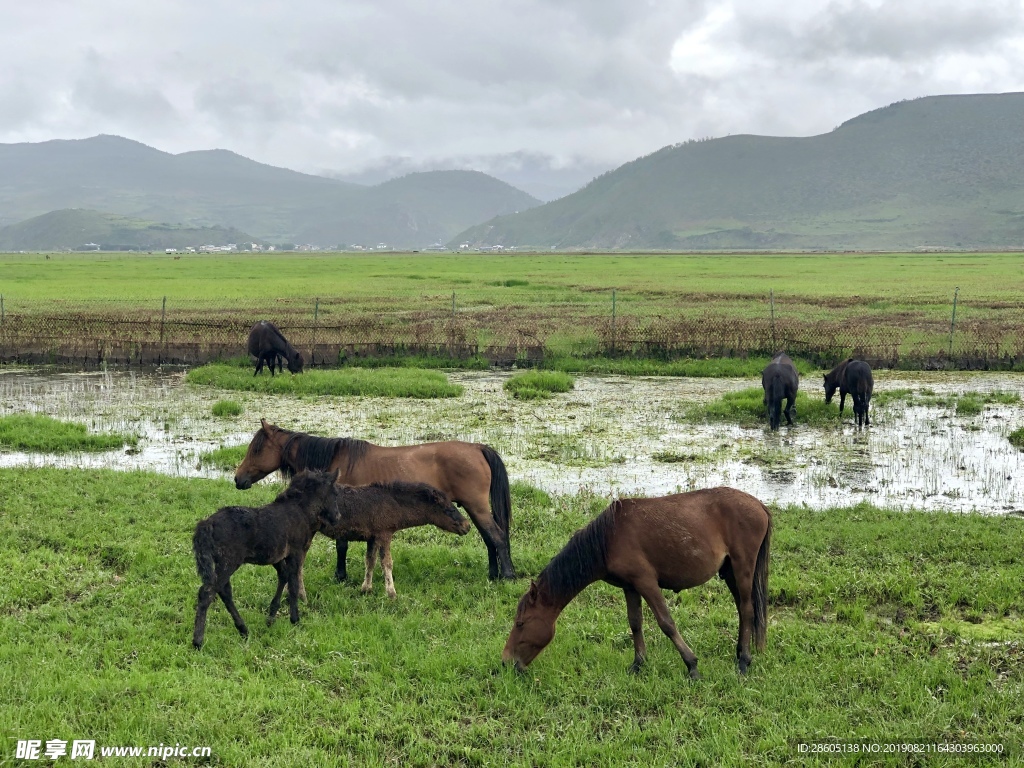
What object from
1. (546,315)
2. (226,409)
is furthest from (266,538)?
(546,315)

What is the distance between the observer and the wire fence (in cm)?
2484

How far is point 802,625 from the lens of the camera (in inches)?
289

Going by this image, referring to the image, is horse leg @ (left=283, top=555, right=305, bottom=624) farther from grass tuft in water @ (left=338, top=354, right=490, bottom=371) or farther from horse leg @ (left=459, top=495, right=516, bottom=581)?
grass tuft in water @ (left=338, top=354, right=490, bottom=371)

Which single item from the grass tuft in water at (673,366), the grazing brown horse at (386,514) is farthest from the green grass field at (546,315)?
the grazing brown horse at (386,514)

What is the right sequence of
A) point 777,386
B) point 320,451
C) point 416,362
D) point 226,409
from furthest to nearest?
point 416,362, point 226,409, point 777,386, point 320,451

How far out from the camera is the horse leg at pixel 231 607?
23.2 ft

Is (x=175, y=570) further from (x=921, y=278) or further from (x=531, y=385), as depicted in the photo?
(x=921, y=278)

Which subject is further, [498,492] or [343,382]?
[343,382]

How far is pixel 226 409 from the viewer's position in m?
18.0

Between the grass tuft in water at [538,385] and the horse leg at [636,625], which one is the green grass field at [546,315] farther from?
the horse leg at [636,625]

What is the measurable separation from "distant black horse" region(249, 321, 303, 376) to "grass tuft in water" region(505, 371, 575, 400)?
5.90m

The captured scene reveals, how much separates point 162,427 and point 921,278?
175 feet

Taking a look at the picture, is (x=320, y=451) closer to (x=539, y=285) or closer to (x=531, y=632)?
(x=531, y=632)

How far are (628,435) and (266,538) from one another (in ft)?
32.3
